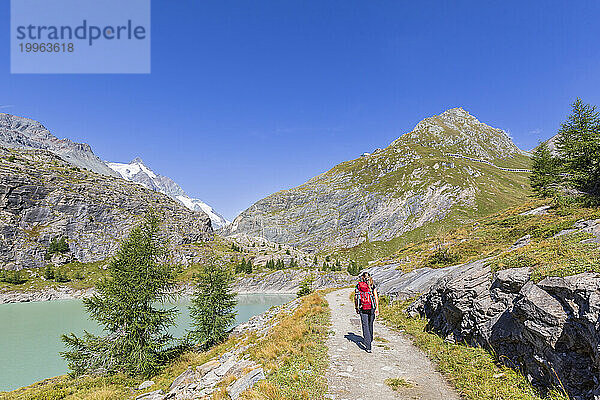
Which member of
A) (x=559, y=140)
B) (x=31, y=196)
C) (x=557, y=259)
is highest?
(x=31, y=196)

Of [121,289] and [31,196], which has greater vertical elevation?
[31,196]

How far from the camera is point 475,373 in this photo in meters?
8.75

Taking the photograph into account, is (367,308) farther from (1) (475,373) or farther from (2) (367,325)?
(1) (475,373)

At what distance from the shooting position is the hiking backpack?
39.8ft

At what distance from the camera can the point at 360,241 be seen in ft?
638

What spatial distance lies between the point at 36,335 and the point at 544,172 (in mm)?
99158

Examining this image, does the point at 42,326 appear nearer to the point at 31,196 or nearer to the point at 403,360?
the point at 403,360

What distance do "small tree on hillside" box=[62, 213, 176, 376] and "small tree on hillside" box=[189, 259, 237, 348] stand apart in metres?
8.70

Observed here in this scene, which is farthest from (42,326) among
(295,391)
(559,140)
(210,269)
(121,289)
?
(559,140)

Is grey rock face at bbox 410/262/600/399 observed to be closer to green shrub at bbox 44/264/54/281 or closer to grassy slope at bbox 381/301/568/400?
grassy slope at bbox 381/301/568/400

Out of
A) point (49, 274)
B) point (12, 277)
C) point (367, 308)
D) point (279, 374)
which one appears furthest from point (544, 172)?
point (12, 277)

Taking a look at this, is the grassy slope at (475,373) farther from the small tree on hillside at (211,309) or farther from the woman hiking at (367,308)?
the small tree on hillside at (211,309)

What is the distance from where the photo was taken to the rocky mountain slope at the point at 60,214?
127312 mm

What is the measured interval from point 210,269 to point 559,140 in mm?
48405
